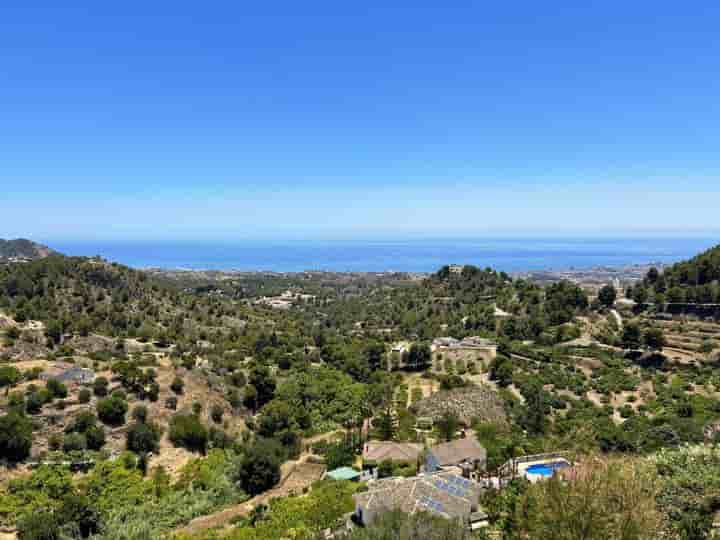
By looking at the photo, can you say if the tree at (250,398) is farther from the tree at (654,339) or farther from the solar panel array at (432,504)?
the tree at (654,339)

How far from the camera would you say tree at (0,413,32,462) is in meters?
22.7

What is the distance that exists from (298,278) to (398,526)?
135612 mm

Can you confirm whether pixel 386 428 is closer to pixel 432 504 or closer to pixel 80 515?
pixel 432 504

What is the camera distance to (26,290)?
4703 cm

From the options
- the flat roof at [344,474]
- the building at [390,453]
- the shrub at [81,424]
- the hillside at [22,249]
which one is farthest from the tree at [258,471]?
the hillside at [22,249]

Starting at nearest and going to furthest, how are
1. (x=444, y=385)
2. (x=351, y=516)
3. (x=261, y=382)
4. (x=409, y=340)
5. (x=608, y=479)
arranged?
(x=608, y=479)
(x=351, y=516)
(x=261, y=382)
(x=444, y=385)
(x=409, y=340)

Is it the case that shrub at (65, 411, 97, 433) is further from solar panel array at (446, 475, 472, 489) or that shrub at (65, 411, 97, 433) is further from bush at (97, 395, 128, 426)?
solar panel array at (446, 475, 472, 489)

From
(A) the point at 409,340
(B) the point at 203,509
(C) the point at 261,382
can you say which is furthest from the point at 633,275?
(B) the point at 203,509

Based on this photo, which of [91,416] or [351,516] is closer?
[351,516]

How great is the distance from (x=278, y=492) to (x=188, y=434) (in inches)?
282

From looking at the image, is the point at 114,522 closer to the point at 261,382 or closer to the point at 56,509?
the point at 56,509

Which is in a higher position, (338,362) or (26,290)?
(26,290)

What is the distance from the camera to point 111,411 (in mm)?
27156

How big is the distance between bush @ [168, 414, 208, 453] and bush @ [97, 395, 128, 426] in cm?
281
